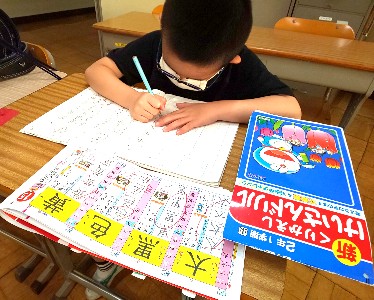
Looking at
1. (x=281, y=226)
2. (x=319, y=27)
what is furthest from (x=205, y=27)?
(x=319, y=27)

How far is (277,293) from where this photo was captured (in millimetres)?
278

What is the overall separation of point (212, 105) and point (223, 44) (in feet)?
0.47

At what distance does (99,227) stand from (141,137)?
203 millimetres

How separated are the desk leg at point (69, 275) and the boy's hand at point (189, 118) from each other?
34cm

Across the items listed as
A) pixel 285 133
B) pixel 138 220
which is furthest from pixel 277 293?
pixel 285 133

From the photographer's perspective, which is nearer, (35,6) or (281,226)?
(281,226)

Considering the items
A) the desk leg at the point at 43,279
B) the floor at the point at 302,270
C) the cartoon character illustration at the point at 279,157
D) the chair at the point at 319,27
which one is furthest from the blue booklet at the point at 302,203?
the chair at the point at 319,27

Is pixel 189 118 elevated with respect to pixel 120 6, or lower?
elevated

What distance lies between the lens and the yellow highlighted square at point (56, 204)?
0.34 metres

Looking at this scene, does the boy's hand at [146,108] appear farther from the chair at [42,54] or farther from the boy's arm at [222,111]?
the chair at [42,54]

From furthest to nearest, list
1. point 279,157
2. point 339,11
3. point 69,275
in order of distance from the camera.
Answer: point 339,11 < point 69,275 < point 279,157

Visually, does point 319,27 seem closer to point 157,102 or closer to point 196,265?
point 157,102

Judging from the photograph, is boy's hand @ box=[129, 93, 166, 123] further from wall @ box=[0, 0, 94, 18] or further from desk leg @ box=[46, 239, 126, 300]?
wall @ box=[0, 0, 94, 18]

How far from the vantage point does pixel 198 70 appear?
52cm
